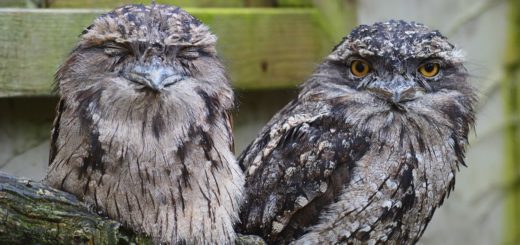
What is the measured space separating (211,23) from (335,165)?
113 cm

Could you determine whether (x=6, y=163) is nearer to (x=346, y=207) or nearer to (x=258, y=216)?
(x=258, y=216)

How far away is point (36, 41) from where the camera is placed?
347 centimetres

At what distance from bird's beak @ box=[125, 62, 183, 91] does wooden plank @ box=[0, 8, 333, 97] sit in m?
0.72

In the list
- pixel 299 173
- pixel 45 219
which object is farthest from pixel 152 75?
pixel 299 173

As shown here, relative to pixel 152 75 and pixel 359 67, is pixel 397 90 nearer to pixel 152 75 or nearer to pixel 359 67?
pixel 359 67

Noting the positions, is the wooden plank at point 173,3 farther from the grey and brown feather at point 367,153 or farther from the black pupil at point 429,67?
the black pupil at point 429,67

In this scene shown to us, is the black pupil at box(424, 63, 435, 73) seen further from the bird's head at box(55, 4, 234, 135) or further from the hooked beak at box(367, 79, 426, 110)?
the bird's head at box(55, 4, 234, 135)

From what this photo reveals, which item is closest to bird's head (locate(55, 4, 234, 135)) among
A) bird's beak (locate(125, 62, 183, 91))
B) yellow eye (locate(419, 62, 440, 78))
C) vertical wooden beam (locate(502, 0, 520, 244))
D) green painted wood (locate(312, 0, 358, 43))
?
bird's beak (locate(125, 62, 183, 91))

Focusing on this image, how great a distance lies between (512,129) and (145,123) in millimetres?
3258

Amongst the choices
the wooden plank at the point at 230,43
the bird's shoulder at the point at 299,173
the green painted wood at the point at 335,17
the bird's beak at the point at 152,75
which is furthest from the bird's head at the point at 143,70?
the green painted wood at the point at 335,17

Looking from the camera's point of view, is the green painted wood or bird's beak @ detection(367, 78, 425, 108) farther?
the green painted wood

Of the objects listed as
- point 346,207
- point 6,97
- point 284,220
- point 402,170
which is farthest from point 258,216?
point 6,97

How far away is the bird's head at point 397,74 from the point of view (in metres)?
3.02

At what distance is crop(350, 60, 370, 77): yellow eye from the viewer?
3095 millimetres
